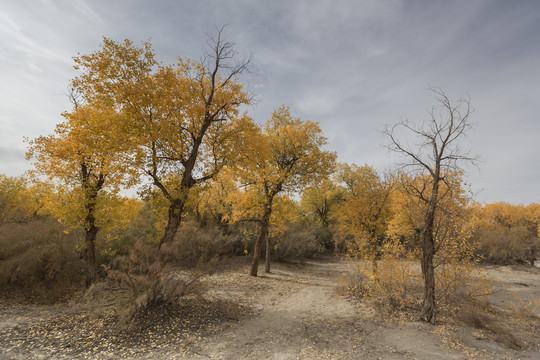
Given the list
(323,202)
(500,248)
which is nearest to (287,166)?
(323,202)

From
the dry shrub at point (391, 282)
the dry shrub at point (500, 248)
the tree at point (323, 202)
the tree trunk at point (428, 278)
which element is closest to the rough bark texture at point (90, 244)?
the dry shrub at point (391, 282)

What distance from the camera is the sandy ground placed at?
596cm

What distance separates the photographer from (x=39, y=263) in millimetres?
10094

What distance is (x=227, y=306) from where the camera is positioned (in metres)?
8.74

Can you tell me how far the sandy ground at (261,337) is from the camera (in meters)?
5.96

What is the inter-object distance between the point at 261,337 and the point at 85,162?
959cm

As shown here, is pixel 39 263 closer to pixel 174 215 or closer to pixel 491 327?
pixel 174 215

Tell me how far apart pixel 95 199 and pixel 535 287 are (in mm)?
26732

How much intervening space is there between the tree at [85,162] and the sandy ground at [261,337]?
3.36 meters

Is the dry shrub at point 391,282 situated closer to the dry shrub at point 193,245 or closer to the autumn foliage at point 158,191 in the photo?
the autumn foliage at point 158,191

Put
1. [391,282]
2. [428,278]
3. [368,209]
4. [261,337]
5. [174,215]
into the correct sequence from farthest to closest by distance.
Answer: [368,209] < [391,282] < [174,215] < [428,278] < [261,337]

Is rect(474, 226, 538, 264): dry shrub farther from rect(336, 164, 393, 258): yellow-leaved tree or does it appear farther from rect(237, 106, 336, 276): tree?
rect(237, 106, 336, 276): tree

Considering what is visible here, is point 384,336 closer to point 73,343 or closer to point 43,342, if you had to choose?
point 73,343

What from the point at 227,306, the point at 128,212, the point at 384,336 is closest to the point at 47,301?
the point at 128,212
